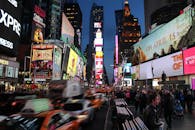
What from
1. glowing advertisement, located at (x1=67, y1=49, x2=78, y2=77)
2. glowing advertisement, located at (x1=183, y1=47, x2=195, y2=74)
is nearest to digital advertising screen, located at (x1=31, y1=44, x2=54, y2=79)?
glowing advertisement, located at (x1=67, y1=49, x2=78, y2=77)

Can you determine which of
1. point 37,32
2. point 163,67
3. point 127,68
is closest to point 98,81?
point 127,68

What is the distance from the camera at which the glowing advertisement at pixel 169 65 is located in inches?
2083

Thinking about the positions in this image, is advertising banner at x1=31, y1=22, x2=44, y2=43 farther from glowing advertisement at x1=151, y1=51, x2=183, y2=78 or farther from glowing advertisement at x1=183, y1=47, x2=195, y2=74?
glowing advertisement at x1=183, y1=47, x2=195, y2=74

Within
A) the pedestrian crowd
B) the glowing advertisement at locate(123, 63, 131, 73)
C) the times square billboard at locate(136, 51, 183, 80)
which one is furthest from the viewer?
the glowing advertisement at locate(123, 63, 131, 73)

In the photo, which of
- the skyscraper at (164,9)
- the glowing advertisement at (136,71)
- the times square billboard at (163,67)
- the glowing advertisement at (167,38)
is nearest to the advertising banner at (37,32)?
the glowing advertisement at (167,38)

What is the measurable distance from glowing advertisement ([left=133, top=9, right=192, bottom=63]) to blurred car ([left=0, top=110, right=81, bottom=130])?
44.1m

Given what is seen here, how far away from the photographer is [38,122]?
8062 millimetres

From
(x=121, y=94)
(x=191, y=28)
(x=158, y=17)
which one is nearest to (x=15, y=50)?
(x=121, y=94)

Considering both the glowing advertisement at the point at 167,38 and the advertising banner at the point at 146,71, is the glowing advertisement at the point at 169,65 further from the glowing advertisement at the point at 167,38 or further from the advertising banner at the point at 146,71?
the advertising banner at the point at 146,71

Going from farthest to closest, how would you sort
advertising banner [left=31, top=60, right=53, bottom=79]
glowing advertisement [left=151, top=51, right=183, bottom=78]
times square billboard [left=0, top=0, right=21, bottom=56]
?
1. advertising banner [left=31, top=60, right=53, bottom=79]
2. glowing advertisement [left=151, top=51, right=183, bottom=78]
3. times square billboard [left=0, top=0, right=21, bottom=56]

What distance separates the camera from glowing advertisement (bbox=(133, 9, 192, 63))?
51.6 meters

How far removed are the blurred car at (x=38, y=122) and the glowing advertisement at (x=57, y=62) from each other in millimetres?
81061

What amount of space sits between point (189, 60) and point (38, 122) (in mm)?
43930

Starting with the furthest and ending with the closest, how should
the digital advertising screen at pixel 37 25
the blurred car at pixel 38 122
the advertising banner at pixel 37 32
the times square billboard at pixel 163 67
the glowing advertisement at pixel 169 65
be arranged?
1. the advertising banner at pixel 37 32
2. the digital advertising screen at pixel 37 25
3. the times square billboard at pixel 163 67
4. the glowing advertisement at pixel 169 65
5. the blurred car at pixel 38 122
